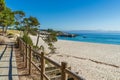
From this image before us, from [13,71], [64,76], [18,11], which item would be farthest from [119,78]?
[18,11]

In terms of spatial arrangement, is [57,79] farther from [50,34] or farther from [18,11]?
[18,11]

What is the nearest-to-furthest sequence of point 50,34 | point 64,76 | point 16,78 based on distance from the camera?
1. point 64,76
2. point 16,78
3. point 50,34

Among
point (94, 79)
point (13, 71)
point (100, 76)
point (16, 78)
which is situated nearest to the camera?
point (16, 78)

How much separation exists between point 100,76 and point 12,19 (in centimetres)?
2760

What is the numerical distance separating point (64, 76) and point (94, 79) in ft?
21.3

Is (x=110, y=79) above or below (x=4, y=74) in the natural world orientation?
below

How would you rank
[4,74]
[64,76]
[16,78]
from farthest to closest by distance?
[4,74]
[16,78]
[64,76]

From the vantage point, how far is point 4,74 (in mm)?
5531

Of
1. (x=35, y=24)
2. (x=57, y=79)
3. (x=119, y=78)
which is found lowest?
(x=119, y=78)

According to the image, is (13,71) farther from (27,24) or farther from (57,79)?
(27,24)

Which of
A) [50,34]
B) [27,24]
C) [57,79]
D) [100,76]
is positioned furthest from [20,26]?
[57,79]

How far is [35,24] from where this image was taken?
24688 millimetres

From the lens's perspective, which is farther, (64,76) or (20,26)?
(20,26)

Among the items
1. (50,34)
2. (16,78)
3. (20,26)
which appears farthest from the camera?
(20,26)
